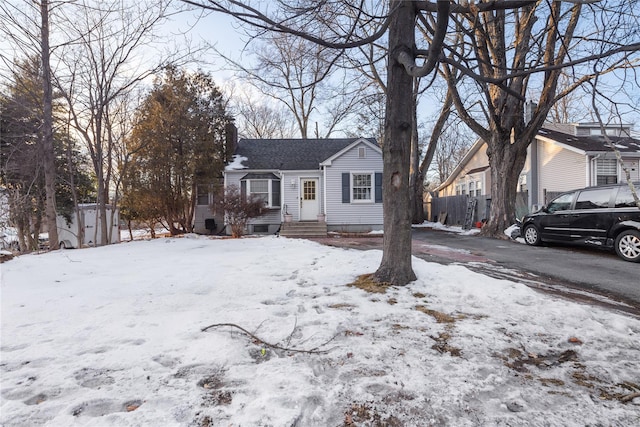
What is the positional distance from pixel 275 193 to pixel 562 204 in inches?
417

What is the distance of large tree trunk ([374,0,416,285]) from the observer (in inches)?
159

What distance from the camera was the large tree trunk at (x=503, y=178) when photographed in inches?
419

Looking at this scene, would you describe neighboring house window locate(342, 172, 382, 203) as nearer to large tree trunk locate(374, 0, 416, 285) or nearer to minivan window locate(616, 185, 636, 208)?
minivan window locate(616, 185, 636, 208)

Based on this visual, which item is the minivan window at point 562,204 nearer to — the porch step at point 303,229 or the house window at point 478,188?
the porch step at point 303,229

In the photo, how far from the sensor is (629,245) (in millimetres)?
6258

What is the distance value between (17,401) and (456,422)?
235 cm

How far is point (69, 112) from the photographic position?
8125mm

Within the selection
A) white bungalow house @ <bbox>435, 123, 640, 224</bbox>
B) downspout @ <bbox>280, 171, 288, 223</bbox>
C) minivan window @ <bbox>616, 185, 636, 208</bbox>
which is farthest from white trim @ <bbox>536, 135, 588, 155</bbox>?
downspout @ <bbox>280, 171, 288, 223</bbox>

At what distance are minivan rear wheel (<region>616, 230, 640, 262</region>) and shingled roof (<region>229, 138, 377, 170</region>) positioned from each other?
993cm

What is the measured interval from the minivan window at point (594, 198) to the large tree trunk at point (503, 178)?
330 centimetres

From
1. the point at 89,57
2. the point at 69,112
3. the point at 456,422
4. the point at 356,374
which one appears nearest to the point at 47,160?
the point at 69,112

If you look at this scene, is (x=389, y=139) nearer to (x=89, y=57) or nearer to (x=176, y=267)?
(x=176, y=267)

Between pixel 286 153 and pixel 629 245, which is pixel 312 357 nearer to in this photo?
pixel 629 245

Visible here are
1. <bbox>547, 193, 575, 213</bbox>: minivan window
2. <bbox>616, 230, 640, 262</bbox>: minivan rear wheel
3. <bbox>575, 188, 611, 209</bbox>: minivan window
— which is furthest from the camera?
<bbox>547, 193, 575, 213</bbox>: minivan window
